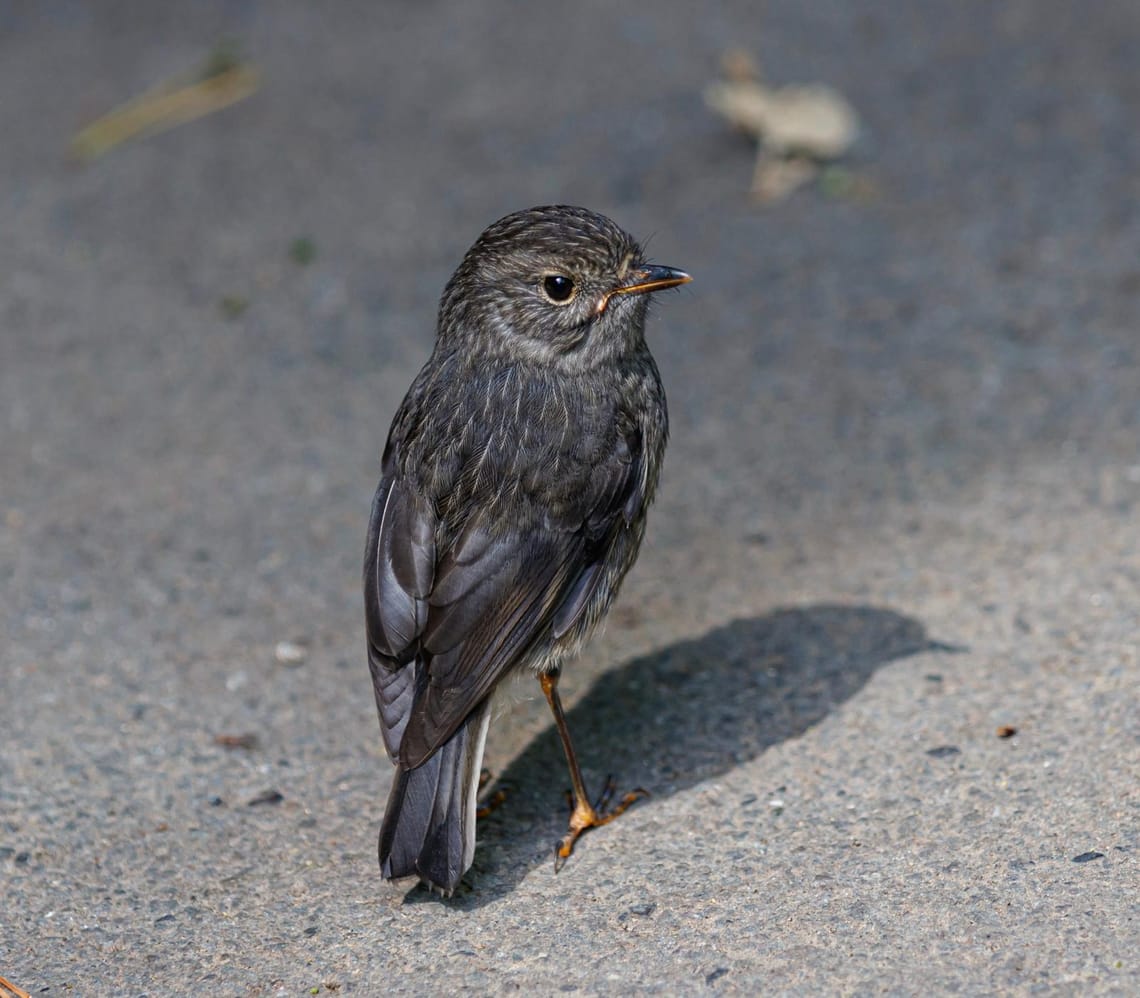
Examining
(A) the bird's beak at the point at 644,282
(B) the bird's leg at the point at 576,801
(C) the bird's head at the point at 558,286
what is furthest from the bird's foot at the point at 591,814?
(A) the bird's beak at the point at 644,282

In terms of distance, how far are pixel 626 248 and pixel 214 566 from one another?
6.61ft

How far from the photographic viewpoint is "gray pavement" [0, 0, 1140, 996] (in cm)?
365

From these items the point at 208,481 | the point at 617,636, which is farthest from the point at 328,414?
the point at 617,636

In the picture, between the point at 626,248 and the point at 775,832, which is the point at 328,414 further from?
the point at 775,832

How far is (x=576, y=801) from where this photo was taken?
164 inches

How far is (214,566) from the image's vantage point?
5328 millimetres

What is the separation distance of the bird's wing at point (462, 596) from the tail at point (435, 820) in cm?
7

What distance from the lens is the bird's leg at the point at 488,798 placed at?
13.9ft

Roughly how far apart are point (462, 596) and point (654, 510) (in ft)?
5.72

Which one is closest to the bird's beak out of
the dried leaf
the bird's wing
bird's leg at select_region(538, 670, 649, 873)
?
the bird's wing

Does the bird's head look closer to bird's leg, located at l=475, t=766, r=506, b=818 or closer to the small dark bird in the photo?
the small dark bird

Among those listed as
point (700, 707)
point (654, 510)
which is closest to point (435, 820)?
point (700, 707)

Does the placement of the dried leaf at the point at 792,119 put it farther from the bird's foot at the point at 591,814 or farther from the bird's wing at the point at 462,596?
the bird's foot at the point at 591,814

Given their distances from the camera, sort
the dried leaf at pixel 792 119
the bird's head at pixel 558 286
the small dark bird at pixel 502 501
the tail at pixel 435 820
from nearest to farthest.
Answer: the tail at pixel 435 820 < the small dark bird at pixel 502 501 < the bird's head at pixel 558 286 < the dried leaf at pixel 792 119
